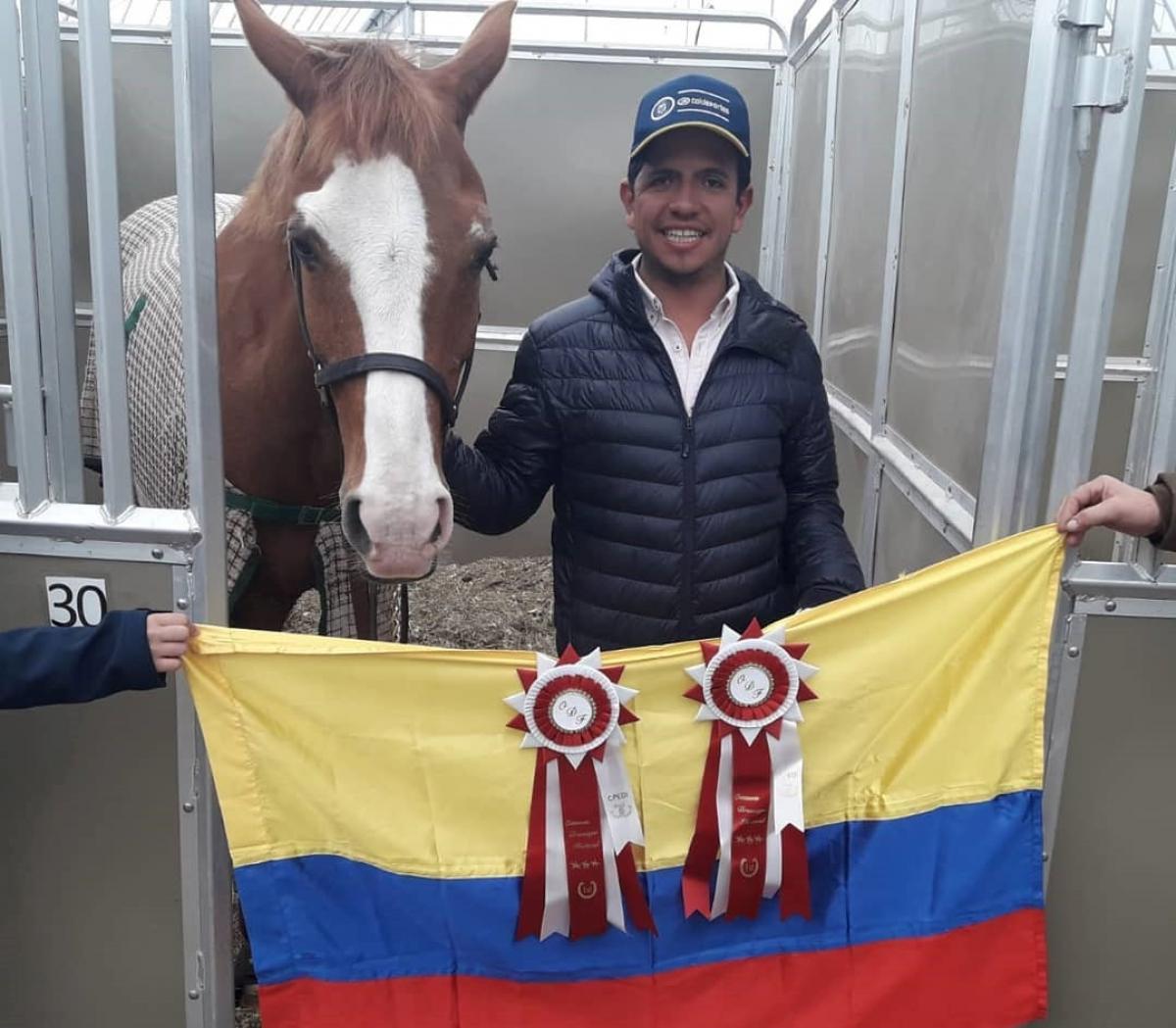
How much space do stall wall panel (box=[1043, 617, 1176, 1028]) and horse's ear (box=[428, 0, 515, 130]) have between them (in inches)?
57.3

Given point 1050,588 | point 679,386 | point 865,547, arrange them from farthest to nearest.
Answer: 1. point 865,547
2. point 679,386
3. point 1050,588

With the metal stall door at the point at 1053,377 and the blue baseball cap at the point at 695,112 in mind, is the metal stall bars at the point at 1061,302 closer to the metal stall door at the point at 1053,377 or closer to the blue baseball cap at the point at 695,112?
the metal stall door at the point at 1053,377

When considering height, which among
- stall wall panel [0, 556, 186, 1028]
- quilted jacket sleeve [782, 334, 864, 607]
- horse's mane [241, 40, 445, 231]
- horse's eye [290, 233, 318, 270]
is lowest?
stall wall panel [0, 556, 186, 1028]

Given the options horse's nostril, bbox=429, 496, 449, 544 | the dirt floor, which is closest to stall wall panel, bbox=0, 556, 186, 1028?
horse's nostril, bbox=429, 496, 449, 544

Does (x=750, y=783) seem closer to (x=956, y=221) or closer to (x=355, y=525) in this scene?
(x=355, y=525)

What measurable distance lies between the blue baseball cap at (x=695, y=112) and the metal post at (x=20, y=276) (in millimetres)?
942

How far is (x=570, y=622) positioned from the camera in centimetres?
186

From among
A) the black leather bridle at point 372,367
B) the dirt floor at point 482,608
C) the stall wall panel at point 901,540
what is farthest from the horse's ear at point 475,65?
the dirt floor at point 482,608

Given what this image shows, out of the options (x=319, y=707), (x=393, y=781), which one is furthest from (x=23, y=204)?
(x=393, y=781)

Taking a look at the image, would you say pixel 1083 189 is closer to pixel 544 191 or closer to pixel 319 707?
pixel 319 707

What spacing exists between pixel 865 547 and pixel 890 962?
1.55 m

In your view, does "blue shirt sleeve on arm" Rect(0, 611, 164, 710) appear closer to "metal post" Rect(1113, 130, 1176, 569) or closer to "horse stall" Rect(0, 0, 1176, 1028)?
"horse stall" Rect(0, 0, 1176, 1028)

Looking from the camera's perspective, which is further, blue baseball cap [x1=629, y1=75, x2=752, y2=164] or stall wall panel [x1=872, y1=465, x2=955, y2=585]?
stall wall panel [x1=872, y1=465, x2=955, y2=585]

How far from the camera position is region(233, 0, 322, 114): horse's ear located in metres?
1.64
